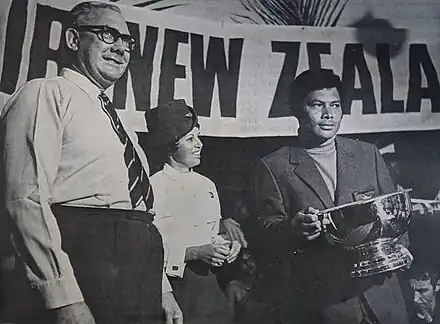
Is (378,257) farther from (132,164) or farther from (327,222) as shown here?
(132,164)

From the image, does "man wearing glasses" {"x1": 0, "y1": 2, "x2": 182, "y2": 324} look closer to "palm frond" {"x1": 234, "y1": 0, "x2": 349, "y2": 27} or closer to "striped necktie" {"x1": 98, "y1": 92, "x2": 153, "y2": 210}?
"striped necktie" {"x1": 98, "y1": 92, "x2": 153, "y2": 210}

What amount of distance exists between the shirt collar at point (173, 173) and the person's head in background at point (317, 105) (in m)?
0.28

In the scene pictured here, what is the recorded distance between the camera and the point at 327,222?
4.29 feet

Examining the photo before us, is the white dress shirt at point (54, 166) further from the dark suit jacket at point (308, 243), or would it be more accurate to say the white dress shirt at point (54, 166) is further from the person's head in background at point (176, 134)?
the dark suit jacket at point (308, 243)

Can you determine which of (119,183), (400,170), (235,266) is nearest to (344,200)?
(400,170)

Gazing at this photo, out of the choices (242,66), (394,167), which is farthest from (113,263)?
(394,167)

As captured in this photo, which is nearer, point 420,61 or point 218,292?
point 218,292

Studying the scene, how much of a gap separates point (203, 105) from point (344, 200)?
0.37 m

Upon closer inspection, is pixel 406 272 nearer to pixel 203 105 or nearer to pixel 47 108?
pixel 203 105

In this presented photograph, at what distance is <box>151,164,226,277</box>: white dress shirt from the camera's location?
1242mm

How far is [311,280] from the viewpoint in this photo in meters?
1.29

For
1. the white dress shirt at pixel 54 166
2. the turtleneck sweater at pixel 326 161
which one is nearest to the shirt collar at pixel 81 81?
the white dress shirt at pixel 54 166

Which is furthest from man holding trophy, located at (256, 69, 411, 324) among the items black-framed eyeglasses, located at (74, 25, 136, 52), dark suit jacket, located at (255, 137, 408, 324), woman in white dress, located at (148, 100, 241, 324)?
black-framed eyeglasses, located at (74, 25, 136, 52)

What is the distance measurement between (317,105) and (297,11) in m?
0.22
